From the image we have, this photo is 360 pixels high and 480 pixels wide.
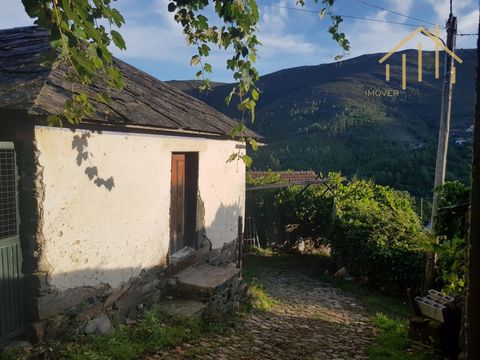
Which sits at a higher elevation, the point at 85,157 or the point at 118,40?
the point at 118,40

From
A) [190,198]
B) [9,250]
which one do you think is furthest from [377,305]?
[9,250]

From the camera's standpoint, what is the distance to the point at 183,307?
533 centimetres

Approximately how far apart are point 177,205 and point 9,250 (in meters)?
2.98

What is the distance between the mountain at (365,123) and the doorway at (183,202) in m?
17.6

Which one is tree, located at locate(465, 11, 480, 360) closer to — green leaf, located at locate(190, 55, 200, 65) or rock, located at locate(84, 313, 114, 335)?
green leaf, located at locate(190, 55, 200, 65)

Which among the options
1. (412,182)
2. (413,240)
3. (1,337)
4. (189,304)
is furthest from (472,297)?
(412,182)

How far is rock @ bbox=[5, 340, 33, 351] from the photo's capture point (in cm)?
355

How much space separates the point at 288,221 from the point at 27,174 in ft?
31.4

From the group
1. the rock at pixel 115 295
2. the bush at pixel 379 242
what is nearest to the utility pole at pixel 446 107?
the bush at pixel 379 242

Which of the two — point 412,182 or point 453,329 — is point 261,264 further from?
point 412,182

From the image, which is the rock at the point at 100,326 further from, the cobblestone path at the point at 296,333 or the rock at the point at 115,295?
the cobblestone path at the point at 296,333

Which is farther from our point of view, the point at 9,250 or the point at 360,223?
the point at 360,223

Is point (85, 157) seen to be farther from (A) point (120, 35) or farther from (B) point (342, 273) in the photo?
(B) point (342, 273)

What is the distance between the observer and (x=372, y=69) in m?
50.4
